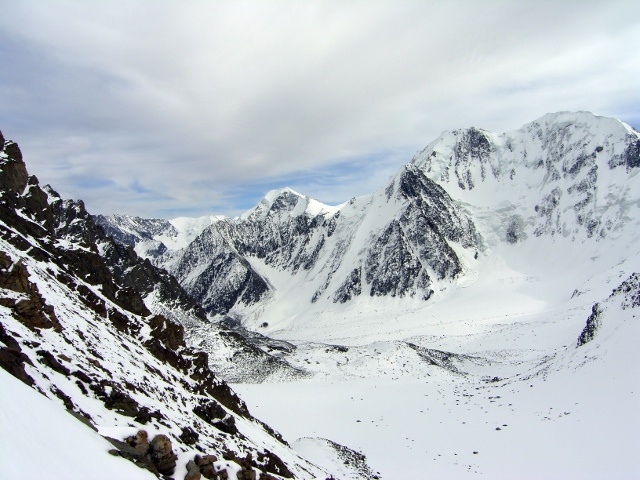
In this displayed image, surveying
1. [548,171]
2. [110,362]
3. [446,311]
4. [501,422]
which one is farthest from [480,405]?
[548,171]

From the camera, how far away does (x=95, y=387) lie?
14.1 metres

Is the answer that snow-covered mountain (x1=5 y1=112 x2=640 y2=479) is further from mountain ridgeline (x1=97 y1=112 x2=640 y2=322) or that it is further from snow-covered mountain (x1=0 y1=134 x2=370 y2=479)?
mountain ridgeline (x1=97 y1=112 x2=640 y2=322)

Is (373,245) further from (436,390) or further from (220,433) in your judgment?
(220,433)

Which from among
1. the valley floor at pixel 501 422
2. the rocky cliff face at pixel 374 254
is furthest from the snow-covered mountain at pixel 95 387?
the rocky cliff face at pixel 374 254

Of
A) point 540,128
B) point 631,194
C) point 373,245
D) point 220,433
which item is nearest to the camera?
point 220,433

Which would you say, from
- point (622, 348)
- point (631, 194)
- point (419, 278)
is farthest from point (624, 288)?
point (631, 194)

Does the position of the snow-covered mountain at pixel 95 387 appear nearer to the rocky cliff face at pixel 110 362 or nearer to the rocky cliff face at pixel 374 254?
the rocky cliff face at pixel 110 362

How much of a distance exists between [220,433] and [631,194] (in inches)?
6462

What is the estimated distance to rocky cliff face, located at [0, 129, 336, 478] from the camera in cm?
1242

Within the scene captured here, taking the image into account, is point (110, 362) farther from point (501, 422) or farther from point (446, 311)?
point (446, 311)

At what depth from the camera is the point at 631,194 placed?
461 ft

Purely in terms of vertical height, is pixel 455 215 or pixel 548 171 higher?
pixel 548 171

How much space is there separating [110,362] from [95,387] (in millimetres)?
4161

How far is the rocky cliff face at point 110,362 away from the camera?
12423mm
